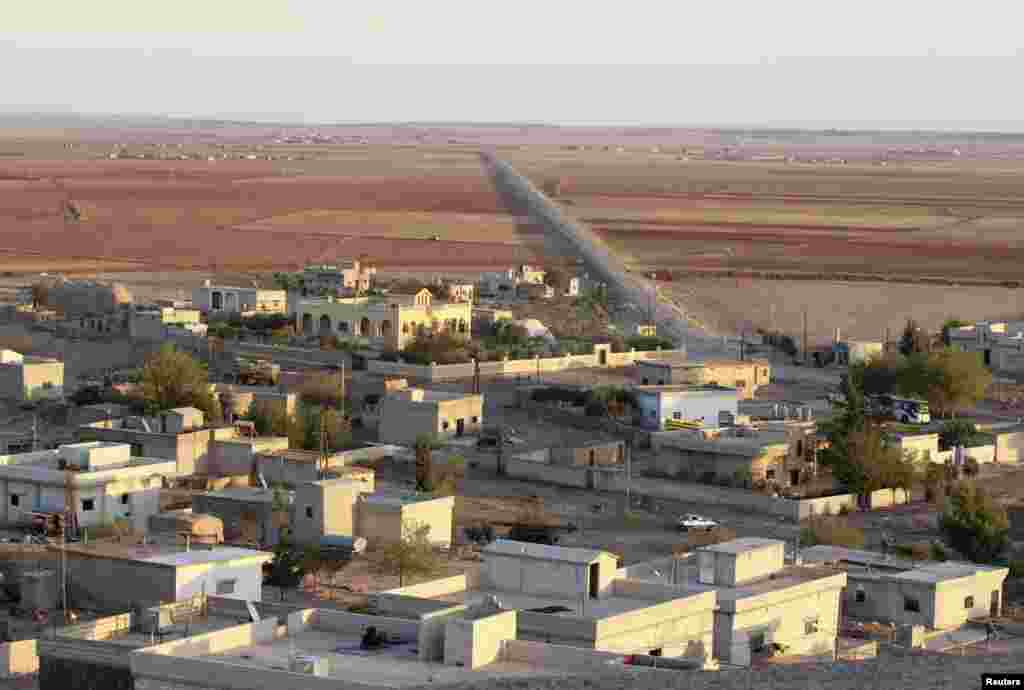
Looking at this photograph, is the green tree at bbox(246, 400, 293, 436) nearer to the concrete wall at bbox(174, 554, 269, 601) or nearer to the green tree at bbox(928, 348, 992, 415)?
the green tree at bbox(928, 348, 992, 415)

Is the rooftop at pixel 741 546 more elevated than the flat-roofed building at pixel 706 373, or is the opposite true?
the rooftop at pixel 741 546

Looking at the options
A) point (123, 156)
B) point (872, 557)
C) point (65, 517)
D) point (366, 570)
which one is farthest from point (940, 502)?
point (123, 156)

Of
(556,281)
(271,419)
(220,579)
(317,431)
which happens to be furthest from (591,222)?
(220,579)

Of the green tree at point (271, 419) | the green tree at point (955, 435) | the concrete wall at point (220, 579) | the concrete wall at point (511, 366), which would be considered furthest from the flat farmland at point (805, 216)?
the concrete wall at point (220, 579)

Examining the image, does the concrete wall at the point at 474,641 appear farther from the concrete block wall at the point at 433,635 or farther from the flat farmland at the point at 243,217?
the flat farmland at the point at 243,217

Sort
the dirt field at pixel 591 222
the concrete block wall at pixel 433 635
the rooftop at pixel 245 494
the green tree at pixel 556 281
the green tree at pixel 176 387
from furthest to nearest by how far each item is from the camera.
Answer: the dirt field at pixel 591 222 < the green tree at pixel 556 281 < the green tree at pixel 176 387 < the rooftop at pixel 245 494 < the concrete block wall at pixel 433 635

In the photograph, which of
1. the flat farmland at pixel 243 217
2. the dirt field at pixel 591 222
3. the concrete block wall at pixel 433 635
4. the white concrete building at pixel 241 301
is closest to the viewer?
the concrete block wall at pixel 433 635

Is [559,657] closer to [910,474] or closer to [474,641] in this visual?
[474,641]

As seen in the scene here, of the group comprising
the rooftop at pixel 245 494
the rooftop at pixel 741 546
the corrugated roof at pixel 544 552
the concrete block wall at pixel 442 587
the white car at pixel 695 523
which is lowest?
the white car at pixel 695 523
